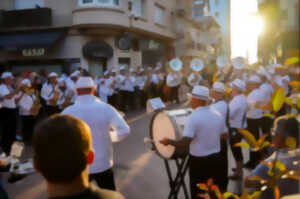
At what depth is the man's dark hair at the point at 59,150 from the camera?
135cm

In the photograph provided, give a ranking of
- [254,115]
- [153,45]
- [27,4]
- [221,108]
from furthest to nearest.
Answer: [153,45], [27,4], [254,115], [221,108]

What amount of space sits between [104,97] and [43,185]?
26.0 feet

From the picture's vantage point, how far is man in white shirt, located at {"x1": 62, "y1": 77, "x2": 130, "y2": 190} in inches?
136

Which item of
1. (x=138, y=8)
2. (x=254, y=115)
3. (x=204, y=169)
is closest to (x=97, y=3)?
(x=138, y=8)

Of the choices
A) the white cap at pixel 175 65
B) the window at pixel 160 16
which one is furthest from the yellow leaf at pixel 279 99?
the window at pixel 160 16

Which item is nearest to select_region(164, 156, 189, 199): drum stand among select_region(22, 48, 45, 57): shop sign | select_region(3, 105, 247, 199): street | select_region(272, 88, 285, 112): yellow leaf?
select_region(3, 105, 247, 199): street

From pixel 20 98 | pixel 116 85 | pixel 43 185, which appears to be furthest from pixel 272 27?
pixel 116 85

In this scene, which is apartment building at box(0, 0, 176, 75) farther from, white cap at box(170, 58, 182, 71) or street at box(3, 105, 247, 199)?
street at box(3, 105, 247, 199)

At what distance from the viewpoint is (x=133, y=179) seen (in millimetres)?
5613

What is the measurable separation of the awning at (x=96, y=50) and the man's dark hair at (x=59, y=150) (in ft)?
56.7

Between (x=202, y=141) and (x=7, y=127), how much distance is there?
215 inches

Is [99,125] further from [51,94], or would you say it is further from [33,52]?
[33,52]

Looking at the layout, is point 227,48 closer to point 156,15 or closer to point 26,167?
point 156,15

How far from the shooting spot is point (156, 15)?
2456cm
